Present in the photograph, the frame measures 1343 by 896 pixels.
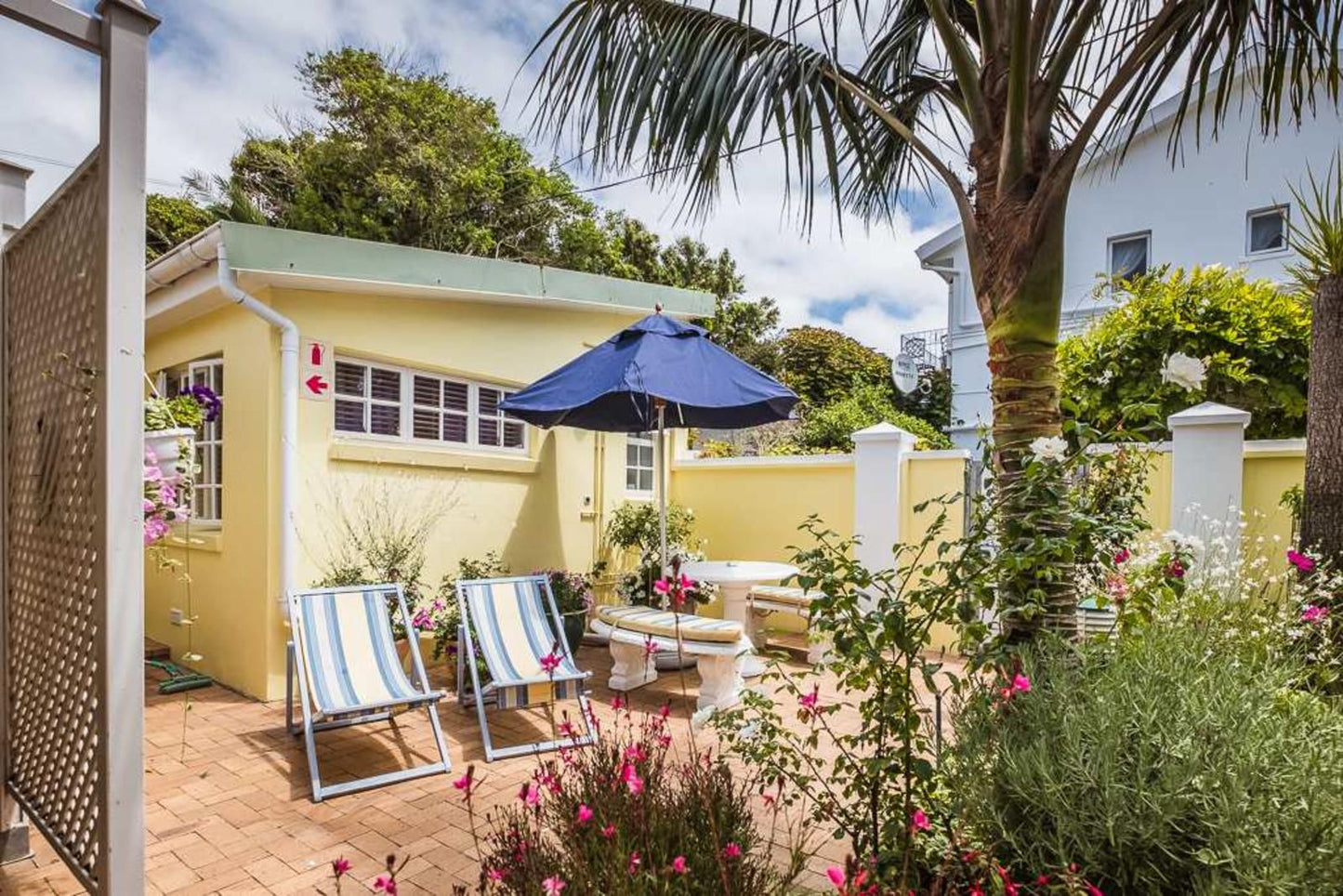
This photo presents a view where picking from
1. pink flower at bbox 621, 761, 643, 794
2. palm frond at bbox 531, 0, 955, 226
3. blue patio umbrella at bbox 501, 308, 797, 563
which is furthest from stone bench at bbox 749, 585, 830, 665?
pink flower at bbox 621, 761, 643, 794

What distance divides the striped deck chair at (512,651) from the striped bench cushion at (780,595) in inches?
83.7

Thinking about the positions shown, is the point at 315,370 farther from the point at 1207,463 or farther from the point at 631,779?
the point at 1207,463

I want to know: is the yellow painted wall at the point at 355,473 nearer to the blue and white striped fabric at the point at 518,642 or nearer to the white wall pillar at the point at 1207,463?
the blue and white striped fabric at the point at 518,642

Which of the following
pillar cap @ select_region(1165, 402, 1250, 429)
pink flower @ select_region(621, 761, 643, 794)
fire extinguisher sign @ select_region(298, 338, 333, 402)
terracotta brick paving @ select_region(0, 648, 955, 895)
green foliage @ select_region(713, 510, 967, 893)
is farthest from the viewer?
fire extinguisher sign @ select_region(298, 338, 333, 402)

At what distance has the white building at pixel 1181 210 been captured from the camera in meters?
11.7

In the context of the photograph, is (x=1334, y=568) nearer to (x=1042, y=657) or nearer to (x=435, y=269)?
(x=1042, y=657)

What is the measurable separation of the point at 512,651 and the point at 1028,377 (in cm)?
373

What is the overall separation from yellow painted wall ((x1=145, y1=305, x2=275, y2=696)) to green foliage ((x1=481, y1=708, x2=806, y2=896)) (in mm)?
4056

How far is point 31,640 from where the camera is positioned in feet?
10.2

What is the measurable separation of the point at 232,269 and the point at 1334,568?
7436mm

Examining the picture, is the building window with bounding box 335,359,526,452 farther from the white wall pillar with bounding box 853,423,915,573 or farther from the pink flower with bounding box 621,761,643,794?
the pink flower with bounding box 621,761,643,794

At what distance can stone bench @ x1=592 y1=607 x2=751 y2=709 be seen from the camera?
5270mm

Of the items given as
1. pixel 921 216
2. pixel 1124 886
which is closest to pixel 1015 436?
pixel 1124 886

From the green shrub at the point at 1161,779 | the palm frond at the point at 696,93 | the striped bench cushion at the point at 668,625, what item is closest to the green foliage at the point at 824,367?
the striped bench cushion at the point at 668,625
